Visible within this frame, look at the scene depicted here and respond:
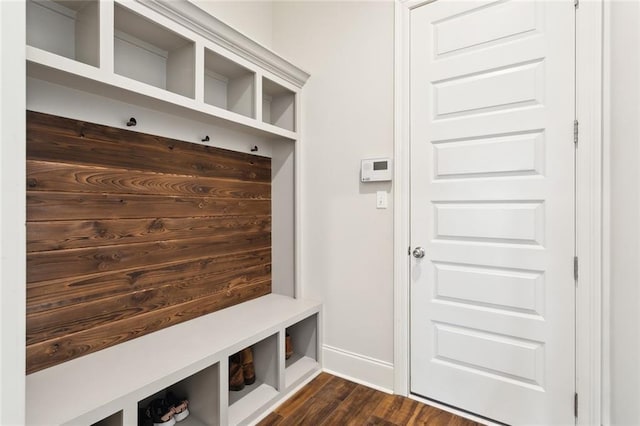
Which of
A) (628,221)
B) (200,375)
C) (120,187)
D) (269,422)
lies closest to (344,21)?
(120,187)

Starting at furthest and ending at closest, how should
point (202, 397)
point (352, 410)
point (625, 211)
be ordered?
point (352, 410), point (202, 397), point (625, 211)

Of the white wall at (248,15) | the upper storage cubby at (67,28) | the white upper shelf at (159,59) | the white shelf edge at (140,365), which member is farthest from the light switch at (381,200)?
the upper storage cubby at (67,28)

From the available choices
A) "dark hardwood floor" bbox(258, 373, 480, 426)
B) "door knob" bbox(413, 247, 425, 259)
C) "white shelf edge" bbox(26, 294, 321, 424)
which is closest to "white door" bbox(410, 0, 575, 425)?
"door knob" bbox(413, 247, 425, 259)

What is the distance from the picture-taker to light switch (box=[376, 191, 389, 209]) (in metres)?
2.05

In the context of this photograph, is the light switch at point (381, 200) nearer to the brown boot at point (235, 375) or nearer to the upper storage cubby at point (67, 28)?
the brown boot at point (235, 375)

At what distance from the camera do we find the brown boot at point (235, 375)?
6.12 feet

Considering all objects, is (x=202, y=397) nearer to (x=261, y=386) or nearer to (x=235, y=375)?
(x=235, y=375)

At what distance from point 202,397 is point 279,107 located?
1908 millimetres

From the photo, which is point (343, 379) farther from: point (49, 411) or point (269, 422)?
point (49, 411)

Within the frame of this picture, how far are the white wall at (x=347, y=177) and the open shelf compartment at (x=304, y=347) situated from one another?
3.4 inches

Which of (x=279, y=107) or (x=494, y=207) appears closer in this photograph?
(x=494, y=207)

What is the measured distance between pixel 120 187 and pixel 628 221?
2245 millimetres

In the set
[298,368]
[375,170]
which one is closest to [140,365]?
[298,368]

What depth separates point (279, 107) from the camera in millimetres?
2434
